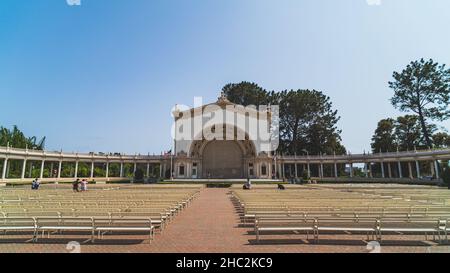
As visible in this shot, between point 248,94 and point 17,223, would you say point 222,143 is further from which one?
point 17,223

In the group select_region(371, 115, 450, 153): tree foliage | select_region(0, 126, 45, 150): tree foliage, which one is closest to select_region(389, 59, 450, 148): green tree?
select_region(371, 115, 450, 153): tree foliage

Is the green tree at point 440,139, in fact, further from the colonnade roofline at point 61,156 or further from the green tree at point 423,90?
the colonnade roofline at point 61,156

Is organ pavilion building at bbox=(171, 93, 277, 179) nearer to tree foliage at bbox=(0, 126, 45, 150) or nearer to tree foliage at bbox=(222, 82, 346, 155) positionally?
tree foliage at bbox=(222, 82, 346, 155)

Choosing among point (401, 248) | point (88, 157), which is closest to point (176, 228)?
point (401, 248)

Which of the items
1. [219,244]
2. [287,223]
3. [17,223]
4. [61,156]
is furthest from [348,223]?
[61,156]

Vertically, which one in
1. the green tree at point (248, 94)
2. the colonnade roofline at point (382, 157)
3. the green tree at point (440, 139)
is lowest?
the colonnade roofline at point (382, 157)

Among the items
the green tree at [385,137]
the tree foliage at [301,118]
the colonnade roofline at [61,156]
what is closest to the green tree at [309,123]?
the tree foliage at [301,118]

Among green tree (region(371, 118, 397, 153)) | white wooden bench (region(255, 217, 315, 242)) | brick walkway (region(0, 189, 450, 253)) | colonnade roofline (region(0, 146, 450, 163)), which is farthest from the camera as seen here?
green tree (region(371, 118, 397, 153))

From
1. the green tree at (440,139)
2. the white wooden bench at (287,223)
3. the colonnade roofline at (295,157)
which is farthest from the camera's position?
the green tree at (440,139)

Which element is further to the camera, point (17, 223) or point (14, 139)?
point (14, 139)

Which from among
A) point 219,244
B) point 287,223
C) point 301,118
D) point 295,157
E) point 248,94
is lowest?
point 219,244

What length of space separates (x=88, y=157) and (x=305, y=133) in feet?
179
